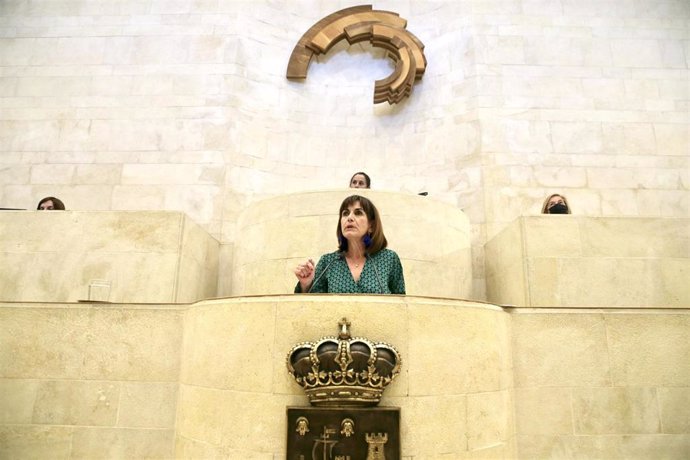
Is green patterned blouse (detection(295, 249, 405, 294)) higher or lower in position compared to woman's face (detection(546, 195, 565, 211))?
lower

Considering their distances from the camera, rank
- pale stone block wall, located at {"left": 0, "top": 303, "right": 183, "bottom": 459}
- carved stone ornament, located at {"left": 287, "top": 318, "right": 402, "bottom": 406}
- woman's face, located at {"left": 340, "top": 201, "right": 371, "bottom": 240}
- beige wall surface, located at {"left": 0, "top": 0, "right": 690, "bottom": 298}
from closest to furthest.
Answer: carved stone ornament, located at {"left": 287, "top": 318, "right": 402, "bottom": 406} → woman's face, located at {"left": 340, "top": 201, "right": 371, "bottom": 240} → pale stone block wall, located at {"left": 0, "top": 303, "right": 183, "bottom": 459} → beige wall surface, located at {"left": 0, "top": 0, "right": 690, "bottom": 298}

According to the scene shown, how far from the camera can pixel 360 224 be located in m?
3.35

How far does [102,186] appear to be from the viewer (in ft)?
27.7

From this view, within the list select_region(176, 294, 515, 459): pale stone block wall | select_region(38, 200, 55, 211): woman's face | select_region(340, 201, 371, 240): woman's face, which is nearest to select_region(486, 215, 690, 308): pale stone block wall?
select_region(176, 294, 515, 459): pale stone block wall

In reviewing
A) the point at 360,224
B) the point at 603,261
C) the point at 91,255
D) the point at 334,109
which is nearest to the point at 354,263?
the point at 360,224

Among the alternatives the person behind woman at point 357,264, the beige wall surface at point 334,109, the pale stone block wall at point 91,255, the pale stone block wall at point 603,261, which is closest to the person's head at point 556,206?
the pale stone block wall at point 603,261

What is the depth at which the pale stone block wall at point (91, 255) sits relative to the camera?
5445 mm

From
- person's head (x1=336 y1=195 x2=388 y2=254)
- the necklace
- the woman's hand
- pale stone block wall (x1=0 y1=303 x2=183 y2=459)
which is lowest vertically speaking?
pale stone block wall (x1=0 y1=303 x2=183 y2=459)

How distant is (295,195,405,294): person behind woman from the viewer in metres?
3.29

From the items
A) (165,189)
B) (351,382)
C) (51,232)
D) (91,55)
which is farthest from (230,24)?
(351,382)

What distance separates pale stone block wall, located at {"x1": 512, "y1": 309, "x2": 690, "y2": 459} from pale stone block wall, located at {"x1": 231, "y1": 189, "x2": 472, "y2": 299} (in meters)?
1.94

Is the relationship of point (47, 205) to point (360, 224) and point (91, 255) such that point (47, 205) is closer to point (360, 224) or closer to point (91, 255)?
point (91, 255)

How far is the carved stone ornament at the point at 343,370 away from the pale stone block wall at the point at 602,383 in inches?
62.3

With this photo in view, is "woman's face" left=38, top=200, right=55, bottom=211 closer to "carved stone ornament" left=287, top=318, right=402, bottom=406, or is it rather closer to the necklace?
the necklace
